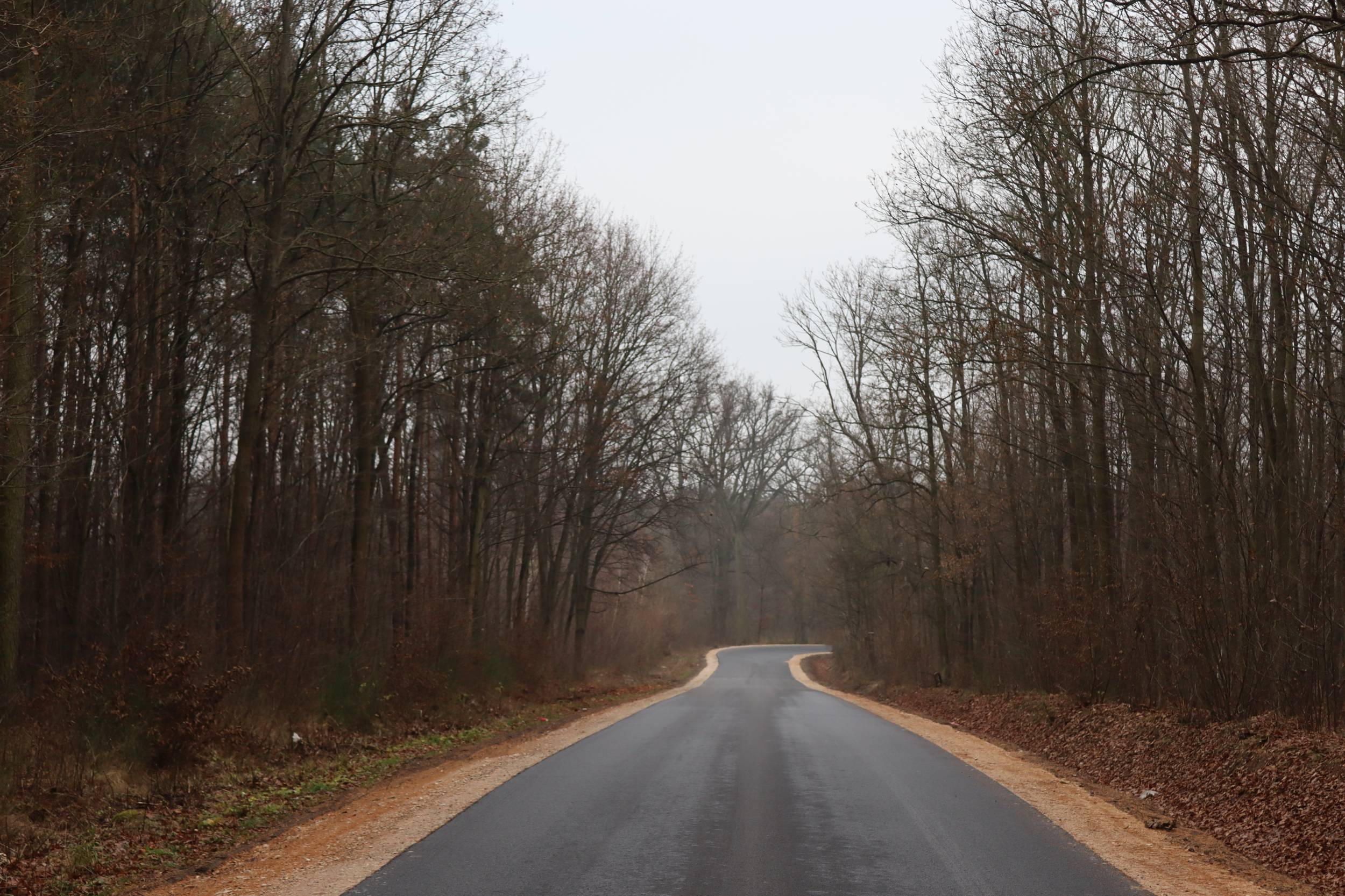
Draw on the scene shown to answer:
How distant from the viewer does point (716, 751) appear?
48.2 feet

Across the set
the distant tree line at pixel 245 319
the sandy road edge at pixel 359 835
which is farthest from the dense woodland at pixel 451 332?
the sandy road edge at pixel 359 835

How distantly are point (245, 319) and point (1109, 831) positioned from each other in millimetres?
15176

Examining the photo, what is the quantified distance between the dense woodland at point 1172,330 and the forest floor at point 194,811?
9.07 meters

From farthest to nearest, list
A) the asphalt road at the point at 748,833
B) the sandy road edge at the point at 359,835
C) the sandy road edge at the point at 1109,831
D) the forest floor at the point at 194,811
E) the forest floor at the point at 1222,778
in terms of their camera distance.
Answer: the forest floor at the point at 1222,778 → the forest floor at the point at 194,811 → the sandy road edge at the point at 1109,831 → the sandy road edge at the point at 359,835 → the asphalt road at the point at 748,833

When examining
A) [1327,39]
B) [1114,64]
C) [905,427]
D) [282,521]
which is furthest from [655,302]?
[1114,64]

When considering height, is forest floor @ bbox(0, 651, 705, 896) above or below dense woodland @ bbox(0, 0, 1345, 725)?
below

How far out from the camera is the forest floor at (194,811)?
303 inches

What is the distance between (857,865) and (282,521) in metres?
15.2

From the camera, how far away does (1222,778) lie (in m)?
10.8

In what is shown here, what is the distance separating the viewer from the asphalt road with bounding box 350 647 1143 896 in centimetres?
712

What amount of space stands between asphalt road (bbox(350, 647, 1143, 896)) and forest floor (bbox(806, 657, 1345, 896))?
1.32 metres

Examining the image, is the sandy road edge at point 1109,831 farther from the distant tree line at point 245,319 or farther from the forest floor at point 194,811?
the distant tree line at point 245,319

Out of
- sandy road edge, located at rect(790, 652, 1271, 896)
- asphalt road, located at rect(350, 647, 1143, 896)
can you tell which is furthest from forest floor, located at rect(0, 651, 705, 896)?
sandy road edge, located at rect(790, 652, 1271, 896)

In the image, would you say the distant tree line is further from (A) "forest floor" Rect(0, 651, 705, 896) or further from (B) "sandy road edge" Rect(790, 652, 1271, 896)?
(B) "sandy road edge" Rect(790, 652, 1271, 896)
